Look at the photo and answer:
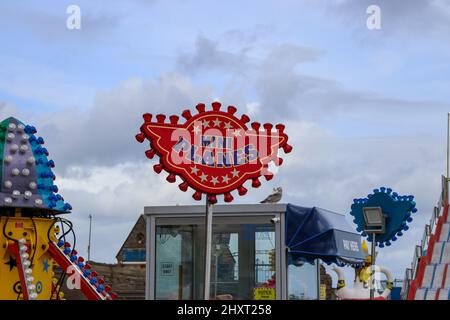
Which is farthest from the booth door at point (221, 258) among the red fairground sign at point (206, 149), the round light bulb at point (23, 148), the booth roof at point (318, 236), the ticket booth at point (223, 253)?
the round light bulb at point (23, 148)

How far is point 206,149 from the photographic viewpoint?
45.8 feet

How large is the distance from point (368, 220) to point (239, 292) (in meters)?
3.06

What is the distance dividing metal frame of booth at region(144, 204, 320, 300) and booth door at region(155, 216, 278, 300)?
40 millimetres

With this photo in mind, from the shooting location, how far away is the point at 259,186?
14.4m

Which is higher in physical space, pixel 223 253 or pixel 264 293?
pixel 223 253

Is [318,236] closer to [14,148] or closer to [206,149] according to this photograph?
[206,149]

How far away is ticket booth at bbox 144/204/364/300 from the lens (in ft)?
56.0

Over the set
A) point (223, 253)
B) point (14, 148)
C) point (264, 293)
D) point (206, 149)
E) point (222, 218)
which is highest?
point (14, 148)

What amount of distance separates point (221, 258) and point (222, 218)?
2.61 feet

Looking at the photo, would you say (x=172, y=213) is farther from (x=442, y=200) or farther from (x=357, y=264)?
(x=442, y=200)

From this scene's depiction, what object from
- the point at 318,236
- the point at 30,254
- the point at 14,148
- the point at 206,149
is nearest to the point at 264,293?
the point at 318,236

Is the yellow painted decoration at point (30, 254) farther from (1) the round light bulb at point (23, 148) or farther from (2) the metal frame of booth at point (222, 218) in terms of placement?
(2) the metal frame of booth at point (222, 218)
